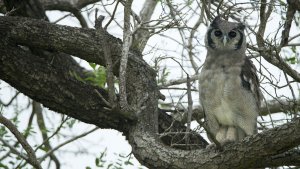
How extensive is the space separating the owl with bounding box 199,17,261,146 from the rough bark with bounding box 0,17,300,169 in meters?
0.49

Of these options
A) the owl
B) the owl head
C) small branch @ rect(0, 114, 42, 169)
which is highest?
the owl head

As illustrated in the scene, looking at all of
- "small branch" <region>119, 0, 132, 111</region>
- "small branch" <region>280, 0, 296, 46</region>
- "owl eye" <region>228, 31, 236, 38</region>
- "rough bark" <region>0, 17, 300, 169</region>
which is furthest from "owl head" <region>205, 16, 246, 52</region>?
"small branch" <region>119, 0, 132, 111</region>

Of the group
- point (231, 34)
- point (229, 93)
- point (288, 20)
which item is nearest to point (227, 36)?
point (231, 34)

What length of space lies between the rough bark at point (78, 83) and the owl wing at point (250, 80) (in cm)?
74

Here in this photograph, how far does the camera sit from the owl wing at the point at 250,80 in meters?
4.62

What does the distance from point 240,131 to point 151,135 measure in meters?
0.90

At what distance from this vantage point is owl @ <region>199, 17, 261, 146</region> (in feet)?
15.0

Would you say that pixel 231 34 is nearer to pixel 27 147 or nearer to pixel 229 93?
pixel 229 93

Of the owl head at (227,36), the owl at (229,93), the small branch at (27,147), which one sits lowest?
the small branch at (27,147)

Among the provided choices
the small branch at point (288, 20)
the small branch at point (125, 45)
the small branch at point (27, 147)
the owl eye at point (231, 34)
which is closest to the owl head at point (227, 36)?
the owl eye at point (231, 34)

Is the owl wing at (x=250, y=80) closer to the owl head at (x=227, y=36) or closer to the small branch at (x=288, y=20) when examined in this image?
the owl head at (x=227, y=36)

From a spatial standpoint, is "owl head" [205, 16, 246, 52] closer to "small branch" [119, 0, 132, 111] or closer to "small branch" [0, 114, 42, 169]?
"small branch" [119, 0, 132, 111]

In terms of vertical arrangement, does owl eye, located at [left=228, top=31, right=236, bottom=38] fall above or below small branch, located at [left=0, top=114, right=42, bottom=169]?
above

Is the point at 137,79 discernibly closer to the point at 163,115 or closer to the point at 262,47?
A: the point at 163,115
